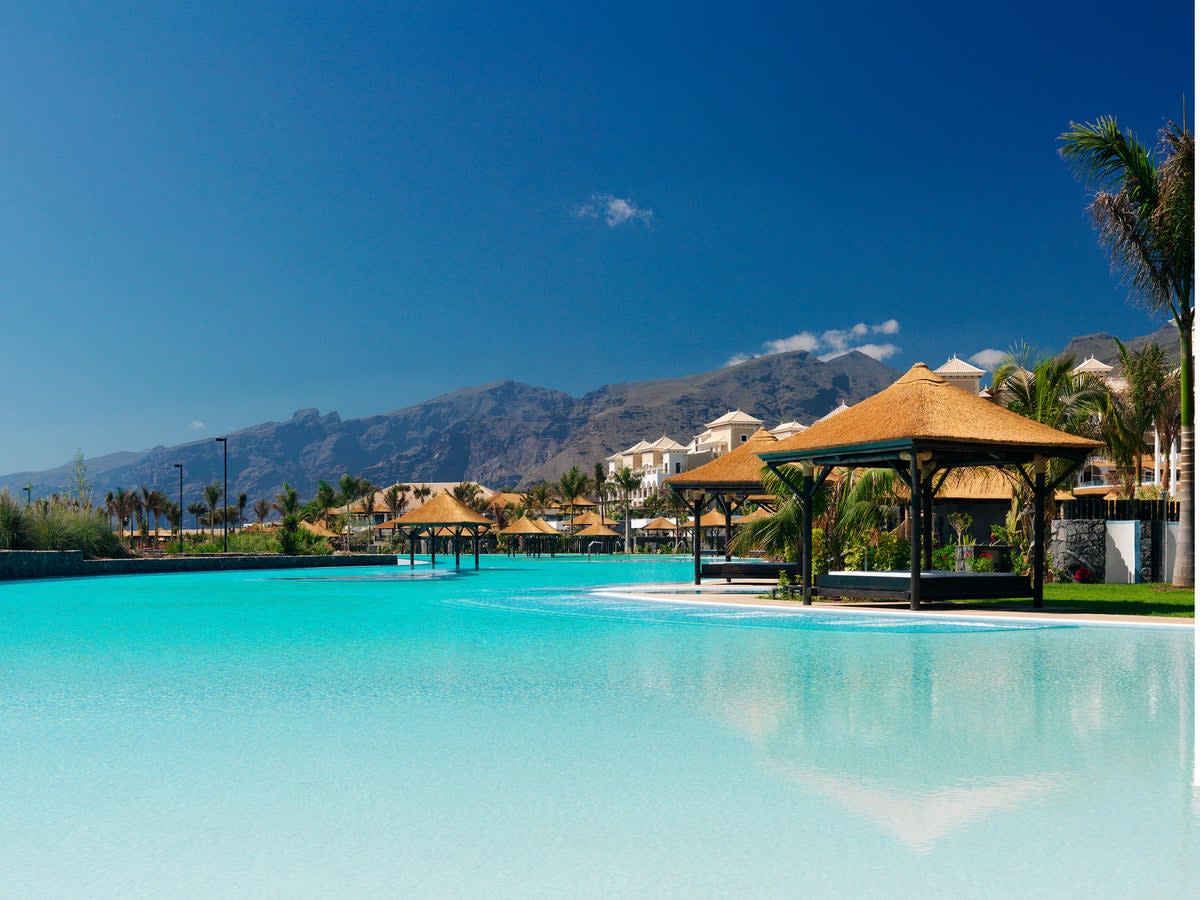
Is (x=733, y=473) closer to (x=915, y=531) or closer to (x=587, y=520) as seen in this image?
(x=915, y=531)

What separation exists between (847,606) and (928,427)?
140 inches

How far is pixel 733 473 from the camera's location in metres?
25.6

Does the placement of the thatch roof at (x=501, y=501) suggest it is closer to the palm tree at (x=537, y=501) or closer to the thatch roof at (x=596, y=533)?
the palm tree at (x=537, y=501)

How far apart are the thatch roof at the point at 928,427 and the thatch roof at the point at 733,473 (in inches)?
244

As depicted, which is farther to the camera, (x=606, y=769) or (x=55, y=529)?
(x=55, y=529)

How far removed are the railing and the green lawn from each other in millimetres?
1438

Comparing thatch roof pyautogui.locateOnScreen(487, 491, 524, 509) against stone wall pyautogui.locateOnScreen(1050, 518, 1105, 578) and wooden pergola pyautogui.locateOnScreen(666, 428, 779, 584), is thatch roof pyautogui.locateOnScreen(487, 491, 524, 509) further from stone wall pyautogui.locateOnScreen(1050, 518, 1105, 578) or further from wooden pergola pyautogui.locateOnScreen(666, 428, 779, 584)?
stone wall pyautogui.locateOnScreen(1050, 518, 1105, 578)

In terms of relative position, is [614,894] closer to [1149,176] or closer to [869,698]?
[869,698]

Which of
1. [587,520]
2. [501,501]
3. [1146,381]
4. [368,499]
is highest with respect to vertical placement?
[1146,381]

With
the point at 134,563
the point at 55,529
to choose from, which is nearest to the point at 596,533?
the point at 134,563

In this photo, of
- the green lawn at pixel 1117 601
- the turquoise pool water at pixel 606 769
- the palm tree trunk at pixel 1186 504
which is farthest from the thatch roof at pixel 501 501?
the turquoise pool water at pixel 606 769

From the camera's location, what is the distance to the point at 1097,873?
171 inches

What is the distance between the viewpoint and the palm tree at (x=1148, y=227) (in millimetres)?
18734

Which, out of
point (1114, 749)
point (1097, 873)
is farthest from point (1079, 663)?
point (1097, 873)
